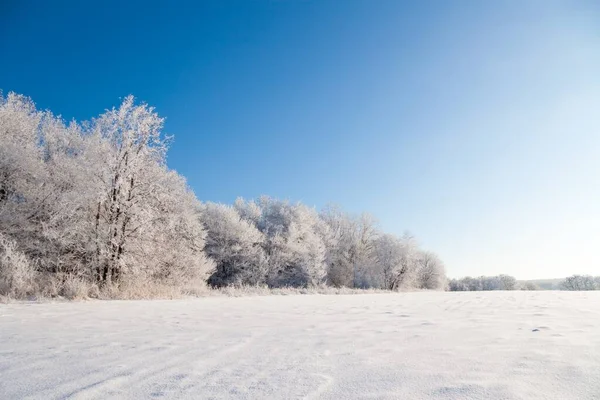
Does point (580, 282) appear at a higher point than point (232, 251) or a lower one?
lower

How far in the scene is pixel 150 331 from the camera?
4.22 meters

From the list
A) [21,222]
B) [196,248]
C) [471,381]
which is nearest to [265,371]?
[471,381]

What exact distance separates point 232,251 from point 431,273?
36.6m

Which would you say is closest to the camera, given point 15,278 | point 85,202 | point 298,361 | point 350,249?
point 298,361

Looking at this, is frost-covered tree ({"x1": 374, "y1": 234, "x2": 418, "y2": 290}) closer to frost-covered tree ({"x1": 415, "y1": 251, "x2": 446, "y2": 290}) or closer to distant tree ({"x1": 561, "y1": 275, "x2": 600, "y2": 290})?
frost-covered tree ({"x1": 415, "y1": 251, "x2": 446, "y2": 290})

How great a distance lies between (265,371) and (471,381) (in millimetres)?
1337

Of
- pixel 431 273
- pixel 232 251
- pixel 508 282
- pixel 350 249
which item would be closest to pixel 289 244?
pixel 232 251

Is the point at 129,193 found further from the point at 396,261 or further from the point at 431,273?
the point at 431,273

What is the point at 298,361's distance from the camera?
2756mm

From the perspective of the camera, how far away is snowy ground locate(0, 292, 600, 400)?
Answer: 1994 millimetres

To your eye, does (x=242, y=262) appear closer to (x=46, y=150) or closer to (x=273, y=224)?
(x=273, y=224)

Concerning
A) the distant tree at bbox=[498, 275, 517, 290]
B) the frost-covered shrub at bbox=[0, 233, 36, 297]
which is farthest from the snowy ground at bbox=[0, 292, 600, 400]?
the distant tree at bbox=[498, 275, 517, 290]

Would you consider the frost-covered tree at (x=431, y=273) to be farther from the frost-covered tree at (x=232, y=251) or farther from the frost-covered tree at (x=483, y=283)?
the frost-covered tree at (x=232, y=251)

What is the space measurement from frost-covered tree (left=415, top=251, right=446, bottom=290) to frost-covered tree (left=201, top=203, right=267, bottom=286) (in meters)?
31.1
